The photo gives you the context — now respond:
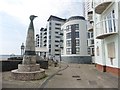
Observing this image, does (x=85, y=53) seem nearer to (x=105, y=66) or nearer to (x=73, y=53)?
(x=73, y=53)

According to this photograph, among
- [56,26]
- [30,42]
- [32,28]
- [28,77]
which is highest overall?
[56,26]

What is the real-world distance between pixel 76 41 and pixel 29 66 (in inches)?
1367

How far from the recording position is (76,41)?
159 feet

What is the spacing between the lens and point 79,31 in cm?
4866

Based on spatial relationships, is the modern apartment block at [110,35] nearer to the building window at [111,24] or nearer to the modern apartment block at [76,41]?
the building window at [111,24]

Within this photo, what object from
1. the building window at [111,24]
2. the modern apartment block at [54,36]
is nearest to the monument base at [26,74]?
the building window at [111,24]

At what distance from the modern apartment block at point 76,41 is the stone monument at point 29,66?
3113cm

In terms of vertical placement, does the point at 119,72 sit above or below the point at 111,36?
below

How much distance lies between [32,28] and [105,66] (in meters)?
9.35

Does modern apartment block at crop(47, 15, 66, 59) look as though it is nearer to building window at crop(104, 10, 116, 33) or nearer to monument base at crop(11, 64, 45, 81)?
building window at crop(104, 10, 116, 33)

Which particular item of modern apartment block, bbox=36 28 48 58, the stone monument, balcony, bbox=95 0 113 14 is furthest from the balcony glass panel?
modern apartment block, bbox=36 28 48 58

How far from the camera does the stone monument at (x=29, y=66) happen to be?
13320 millimetres

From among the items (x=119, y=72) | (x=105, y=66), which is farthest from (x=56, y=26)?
(x=119, y=72)

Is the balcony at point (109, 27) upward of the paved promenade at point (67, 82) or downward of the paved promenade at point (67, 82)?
upward
